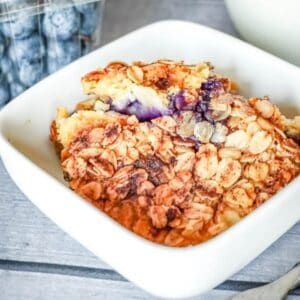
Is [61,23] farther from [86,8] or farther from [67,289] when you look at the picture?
[67,289]

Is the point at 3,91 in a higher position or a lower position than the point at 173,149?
lower

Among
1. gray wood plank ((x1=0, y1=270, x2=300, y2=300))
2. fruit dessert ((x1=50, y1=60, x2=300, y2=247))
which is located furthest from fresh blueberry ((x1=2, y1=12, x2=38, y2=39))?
gray wood plank ((x1=0, y1=270, x2=300, y2=300))

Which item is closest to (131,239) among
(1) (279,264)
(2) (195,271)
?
(2) (195,271)

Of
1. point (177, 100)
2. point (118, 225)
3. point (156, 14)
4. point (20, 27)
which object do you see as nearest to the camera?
point (118, 225)

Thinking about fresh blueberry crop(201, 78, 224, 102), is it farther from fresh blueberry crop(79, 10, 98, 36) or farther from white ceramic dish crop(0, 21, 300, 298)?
fresh blueberry crop(79, 10, 98, 36)

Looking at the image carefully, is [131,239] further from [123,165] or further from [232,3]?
[232,3]

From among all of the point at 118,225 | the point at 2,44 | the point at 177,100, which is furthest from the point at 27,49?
the point at 118,225
